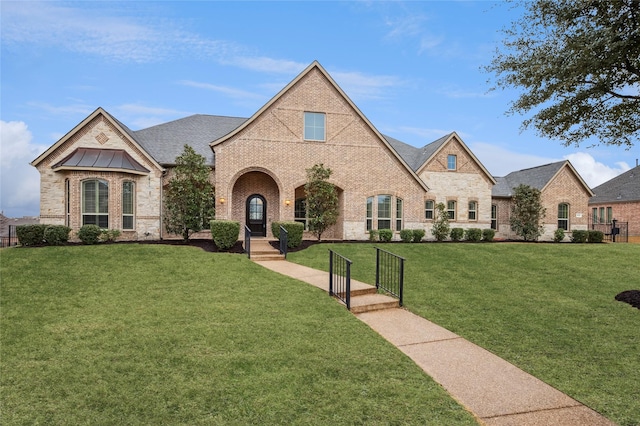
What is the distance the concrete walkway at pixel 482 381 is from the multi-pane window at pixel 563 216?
2400 centimetres

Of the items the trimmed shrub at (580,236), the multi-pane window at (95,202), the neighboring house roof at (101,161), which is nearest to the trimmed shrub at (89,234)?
the multi-pane window at (95,202)

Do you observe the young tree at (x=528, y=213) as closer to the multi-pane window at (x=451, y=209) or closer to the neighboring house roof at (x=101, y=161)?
the multi-pane window at (x=451, y=209)

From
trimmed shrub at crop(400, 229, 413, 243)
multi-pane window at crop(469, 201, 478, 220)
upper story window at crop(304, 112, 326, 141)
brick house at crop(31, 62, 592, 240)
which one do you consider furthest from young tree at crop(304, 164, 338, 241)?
multi-pane window at crop(469, 201, 478, 220)

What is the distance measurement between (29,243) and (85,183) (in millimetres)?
3759

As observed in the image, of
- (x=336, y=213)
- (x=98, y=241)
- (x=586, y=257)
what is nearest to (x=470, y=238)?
(x=586, y=257)

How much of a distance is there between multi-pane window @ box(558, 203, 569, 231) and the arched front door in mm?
20310

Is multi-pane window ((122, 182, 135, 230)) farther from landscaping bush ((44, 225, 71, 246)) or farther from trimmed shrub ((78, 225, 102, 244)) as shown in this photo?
landscaping bush ((44, 225, 71, 246))

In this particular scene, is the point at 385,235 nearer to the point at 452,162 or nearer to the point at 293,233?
the point at 293,233

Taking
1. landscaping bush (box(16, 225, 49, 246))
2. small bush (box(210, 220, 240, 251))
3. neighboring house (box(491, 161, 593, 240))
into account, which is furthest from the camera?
neighboring house (box(491, 161, 593, 240))

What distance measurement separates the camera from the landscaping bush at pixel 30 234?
588 inches

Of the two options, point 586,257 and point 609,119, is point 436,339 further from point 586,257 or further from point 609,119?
point 586,257

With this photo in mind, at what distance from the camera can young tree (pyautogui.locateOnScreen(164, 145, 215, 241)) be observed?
59.3 feet

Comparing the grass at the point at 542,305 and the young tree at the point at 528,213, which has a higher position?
the young tree at the point at 528,213

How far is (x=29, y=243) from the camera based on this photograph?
1513cm
